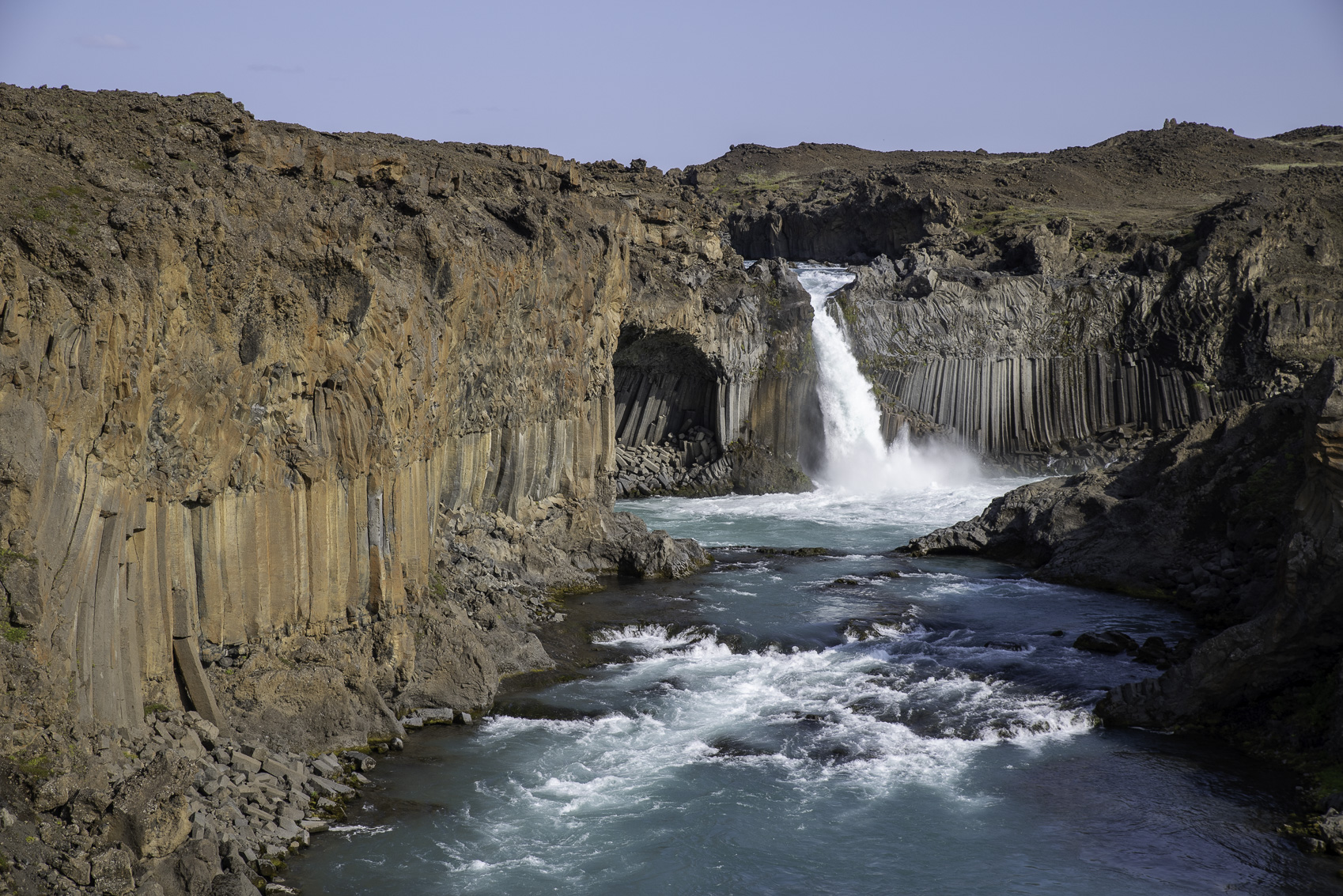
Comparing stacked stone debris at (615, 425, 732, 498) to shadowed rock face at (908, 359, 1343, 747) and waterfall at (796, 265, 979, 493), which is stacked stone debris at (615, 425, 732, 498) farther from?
shadowed rock face at (908, 359, 1343, 747)

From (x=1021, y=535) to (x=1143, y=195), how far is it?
2369 inches

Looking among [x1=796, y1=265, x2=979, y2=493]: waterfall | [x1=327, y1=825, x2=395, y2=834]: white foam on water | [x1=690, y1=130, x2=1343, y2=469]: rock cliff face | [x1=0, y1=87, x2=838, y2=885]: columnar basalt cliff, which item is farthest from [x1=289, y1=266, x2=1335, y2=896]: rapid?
[x1=690, y1=130, x2=1343, y2=469]: rock cliff face

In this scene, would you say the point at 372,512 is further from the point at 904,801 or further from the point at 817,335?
the point at 817,335

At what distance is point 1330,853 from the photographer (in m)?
12.3

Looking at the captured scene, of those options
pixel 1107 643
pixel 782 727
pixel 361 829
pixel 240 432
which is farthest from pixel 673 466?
pixel 361 829

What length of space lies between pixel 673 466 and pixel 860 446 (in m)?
7.15

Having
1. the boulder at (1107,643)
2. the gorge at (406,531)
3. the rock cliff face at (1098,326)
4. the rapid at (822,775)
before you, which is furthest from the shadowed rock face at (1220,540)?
the rock cliff face at (1098,326)

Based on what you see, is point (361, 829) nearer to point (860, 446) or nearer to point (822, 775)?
point (822, 775)

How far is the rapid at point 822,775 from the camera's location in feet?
39.2

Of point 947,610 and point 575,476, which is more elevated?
point 575,476

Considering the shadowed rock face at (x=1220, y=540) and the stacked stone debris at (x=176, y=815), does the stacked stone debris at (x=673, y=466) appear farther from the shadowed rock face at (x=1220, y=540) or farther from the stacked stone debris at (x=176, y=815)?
the stacked stone debris at (x=176, y=815)

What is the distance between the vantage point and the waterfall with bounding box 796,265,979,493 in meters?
41.4

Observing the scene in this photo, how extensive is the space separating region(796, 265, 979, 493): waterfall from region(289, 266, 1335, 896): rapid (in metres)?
17.7

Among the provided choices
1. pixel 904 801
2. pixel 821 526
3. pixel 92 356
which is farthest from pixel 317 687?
pixel 821 526
